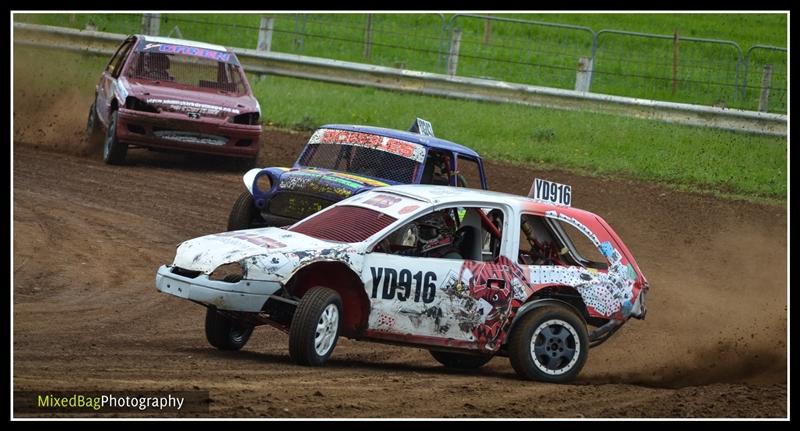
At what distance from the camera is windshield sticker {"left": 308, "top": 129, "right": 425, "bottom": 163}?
13000 millimetres

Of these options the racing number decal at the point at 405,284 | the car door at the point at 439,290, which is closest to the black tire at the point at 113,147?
the car door at the point at 439,290

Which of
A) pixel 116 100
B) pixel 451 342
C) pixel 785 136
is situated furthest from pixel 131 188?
pixel 785 136

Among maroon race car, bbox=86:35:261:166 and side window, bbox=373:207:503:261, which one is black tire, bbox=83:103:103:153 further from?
side window, bbox=373:207:503:261

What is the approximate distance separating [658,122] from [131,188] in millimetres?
8846

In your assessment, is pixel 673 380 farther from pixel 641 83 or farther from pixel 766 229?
pixel 641 83

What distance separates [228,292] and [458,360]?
2351mm

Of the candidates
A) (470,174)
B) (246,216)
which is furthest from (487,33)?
(246,216)

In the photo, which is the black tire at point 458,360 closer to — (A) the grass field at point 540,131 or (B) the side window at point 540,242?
(B) the side window at point 540,242

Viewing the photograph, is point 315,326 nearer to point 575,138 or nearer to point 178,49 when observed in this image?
point 178,49

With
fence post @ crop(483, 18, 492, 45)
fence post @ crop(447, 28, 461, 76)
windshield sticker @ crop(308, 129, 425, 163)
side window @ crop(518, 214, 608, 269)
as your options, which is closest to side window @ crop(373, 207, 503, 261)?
side window @ crop(518, 214, 608, 269)

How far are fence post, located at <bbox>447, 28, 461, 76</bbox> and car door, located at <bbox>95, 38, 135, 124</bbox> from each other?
645cm

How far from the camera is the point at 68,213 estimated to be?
14289 millimetres

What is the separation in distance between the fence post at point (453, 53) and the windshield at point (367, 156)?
32.1 ft

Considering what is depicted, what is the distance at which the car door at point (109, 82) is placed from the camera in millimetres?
17516
